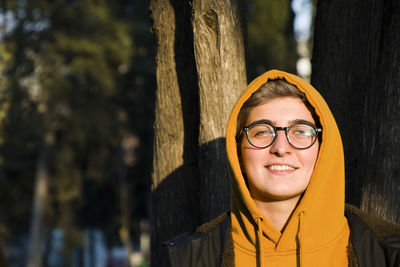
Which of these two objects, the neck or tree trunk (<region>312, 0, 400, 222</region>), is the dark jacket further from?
tree trunk (<region>312, 0, 400, 222</region>)

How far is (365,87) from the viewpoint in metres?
4.16

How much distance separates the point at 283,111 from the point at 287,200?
1.35 feet

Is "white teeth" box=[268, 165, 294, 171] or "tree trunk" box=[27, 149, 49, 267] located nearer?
"white teeth" box=[268, 165, 294, 171]

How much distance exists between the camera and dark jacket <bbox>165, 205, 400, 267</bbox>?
2771mm

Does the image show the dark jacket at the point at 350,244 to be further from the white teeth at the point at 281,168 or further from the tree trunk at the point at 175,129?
the tree trunk at the point at 175,129

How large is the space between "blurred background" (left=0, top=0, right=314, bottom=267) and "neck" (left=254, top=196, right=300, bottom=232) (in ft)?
48.4

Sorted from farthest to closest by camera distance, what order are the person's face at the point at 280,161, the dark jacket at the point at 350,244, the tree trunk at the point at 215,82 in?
1. the tree trunk at the point at 215,82
2. the person's face at the point at 280,161
3. the dark jacket at the point at 350,244

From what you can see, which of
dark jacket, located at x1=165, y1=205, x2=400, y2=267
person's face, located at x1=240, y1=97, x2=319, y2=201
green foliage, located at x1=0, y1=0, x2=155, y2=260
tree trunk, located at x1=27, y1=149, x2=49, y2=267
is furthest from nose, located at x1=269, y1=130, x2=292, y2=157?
tree trunk, located at x1=27, y1=149, x2=49, y2=267

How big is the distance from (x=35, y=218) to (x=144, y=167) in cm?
706

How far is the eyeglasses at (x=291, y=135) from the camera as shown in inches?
116

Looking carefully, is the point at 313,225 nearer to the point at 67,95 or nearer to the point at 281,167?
the point at 281,167

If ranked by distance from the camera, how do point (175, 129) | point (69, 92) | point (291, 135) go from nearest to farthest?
point (291, 135), point (175, 129), point (69, 92)

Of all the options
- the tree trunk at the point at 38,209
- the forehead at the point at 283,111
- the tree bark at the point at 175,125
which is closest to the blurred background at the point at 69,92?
the tree trunk at the point at 38,209

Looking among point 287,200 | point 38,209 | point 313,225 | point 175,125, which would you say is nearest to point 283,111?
point 287,200
